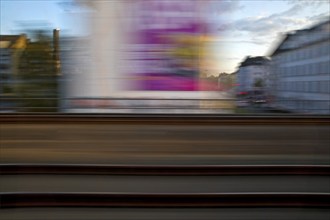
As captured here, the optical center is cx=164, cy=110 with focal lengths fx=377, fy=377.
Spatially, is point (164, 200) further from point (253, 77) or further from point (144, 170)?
point (253, 77)

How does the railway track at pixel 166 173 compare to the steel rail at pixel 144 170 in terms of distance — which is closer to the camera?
the railway track at pixel 166 173

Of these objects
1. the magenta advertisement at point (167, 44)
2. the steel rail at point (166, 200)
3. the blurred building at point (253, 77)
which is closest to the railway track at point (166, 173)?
the steel rail at point (166, 200)

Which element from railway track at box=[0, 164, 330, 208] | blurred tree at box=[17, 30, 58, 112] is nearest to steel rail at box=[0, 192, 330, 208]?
railway track at box=[0, 164, 330, 208]

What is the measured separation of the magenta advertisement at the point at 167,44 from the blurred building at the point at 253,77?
76 centimetres

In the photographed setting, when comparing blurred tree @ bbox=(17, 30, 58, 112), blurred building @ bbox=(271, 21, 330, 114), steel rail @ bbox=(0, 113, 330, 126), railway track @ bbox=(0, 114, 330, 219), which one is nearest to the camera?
railway track @ bbox=(0, 114, 330, 219)

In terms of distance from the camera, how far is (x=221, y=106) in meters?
6.15

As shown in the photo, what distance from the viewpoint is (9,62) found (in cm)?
695

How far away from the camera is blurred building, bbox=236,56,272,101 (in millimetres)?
5328

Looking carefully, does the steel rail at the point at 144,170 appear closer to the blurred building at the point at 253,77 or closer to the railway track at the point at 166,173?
the railway track at the point at 166,173

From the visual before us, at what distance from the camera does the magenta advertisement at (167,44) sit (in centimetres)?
562

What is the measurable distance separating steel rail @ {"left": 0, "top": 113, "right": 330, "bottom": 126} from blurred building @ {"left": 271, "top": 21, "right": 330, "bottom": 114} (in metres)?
0.92

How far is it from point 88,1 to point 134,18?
0.74 m

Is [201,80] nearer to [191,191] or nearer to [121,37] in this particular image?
[121,37]

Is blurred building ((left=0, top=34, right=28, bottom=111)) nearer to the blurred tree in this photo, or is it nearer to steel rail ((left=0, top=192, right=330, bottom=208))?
the blurred tree
